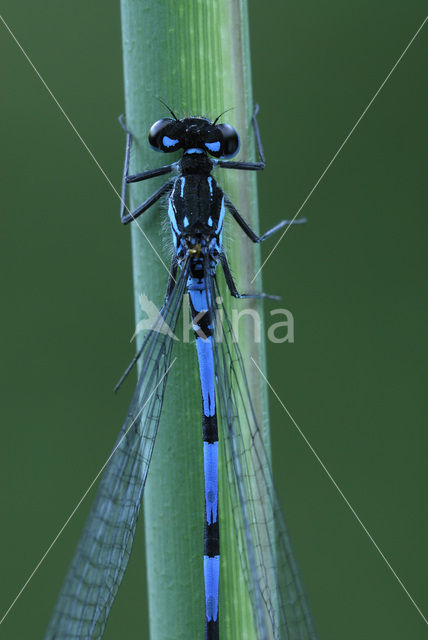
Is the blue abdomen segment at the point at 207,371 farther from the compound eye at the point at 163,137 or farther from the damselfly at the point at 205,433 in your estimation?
the compound eye at the point at 163,137

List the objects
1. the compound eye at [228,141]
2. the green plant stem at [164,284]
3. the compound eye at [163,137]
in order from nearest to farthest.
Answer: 1. the green plant stem at [164,284]
2. the compound eye at [163,137]
3. the compound eye at [228,141]

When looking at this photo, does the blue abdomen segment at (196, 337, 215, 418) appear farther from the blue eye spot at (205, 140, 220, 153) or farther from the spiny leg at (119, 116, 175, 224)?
the blue eye spot at (205, 140, 220, 153)

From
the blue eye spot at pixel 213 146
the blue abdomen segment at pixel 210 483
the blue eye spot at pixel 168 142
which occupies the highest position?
the blue eye spot at pixel 213 146

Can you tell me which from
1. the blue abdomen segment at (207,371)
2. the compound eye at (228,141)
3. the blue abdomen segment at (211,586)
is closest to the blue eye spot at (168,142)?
the compound eye at (228,141)

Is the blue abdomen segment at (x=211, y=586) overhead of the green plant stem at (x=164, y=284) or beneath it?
beneath

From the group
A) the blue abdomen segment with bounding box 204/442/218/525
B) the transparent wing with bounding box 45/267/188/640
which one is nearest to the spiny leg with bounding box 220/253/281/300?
the transparent wing with bounding box 45/267/188/640

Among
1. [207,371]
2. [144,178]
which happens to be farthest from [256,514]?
[144,178]

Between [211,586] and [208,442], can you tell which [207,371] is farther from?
[211,586]
